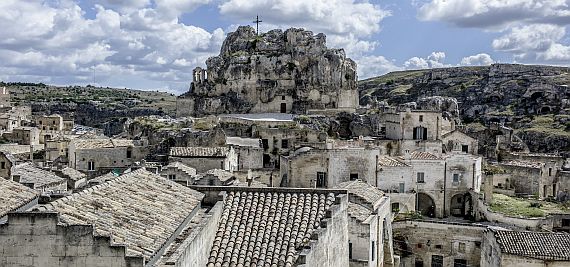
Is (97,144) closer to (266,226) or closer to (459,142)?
(459,142)

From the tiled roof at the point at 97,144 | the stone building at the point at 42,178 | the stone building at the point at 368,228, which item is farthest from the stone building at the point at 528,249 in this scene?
the tiled roof at the point at 97,144

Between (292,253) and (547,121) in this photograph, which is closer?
(292,253)

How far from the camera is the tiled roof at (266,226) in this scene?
14.5 m

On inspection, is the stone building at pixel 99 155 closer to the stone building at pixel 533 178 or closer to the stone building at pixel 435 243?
the stone building at pixel 435 243

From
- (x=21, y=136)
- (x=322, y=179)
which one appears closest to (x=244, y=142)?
(x=322, y=179)

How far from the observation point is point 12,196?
1931 centimetres

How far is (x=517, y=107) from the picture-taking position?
385 ft

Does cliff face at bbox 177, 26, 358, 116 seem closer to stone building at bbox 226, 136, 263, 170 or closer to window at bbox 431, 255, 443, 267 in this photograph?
stone building at bbox 226, 136, 263, 170

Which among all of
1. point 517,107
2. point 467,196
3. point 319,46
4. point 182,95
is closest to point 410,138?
point 467,196

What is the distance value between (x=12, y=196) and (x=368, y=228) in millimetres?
13619

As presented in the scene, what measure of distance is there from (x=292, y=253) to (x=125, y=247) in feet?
14.8

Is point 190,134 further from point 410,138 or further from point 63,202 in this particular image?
point 63,202

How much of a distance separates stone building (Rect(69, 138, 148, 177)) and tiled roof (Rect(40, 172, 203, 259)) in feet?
130

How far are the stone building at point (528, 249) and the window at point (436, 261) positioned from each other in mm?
5505
